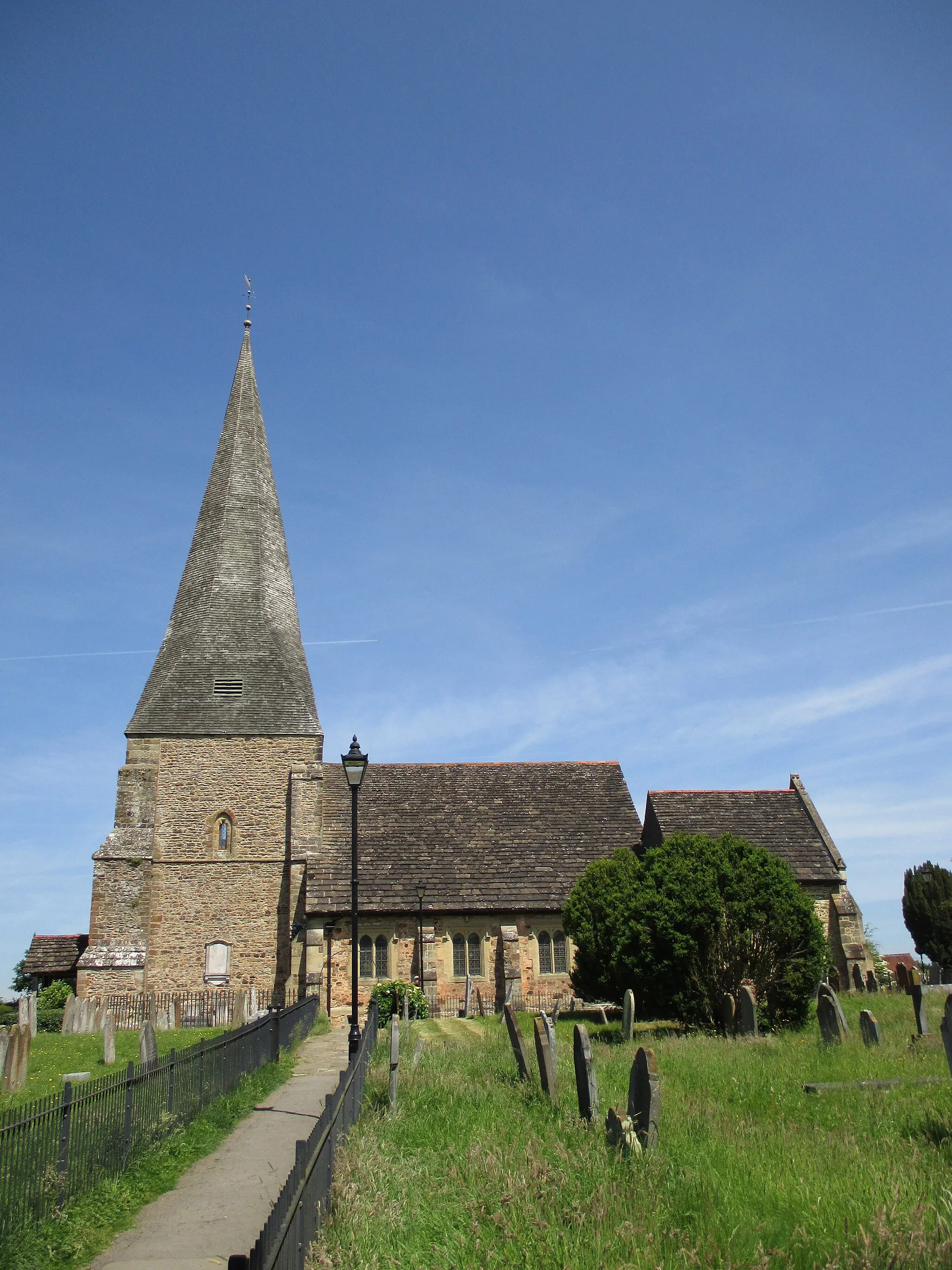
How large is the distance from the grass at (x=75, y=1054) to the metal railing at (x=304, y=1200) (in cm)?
826

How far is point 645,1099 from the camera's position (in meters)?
7.16

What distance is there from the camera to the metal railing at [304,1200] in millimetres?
3604

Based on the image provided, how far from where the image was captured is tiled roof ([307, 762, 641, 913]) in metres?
27.8

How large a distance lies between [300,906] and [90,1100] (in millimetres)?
21038

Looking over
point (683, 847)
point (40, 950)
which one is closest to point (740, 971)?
point (683, 847)

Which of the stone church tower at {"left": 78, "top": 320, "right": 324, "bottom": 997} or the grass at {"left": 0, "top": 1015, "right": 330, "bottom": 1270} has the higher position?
the stone church tower at {"left": 78, "top": 320, "right": 324, "bottom": 997}

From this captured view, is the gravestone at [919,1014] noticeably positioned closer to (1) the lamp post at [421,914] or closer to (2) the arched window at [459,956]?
(1) the lamp post at [421,914]

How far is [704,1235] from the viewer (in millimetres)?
5402

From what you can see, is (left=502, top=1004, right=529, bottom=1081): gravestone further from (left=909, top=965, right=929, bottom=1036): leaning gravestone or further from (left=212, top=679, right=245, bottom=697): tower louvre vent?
(left=212, top=679, right=245, bottom=697): tower louvre vent

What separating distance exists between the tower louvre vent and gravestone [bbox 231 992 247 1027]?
462 inches

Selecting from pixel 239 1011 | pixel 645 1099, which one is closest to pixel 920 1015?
pixel 645 1099

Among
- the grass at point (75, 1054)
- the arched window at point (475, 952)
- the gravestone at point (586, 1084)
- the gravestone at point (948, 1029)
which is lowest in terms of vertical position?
the grass at point (75, 1054)

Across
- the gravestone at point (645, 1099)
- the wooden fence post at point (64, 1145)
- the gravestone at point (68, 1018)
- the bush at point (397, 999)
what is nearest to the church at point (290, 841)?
the bush at point (397, 999)

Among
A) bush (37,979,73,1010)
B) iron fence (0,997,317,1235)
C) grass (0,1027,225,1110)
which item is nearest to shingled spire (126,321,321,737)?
bush (37,979,73,1010)
